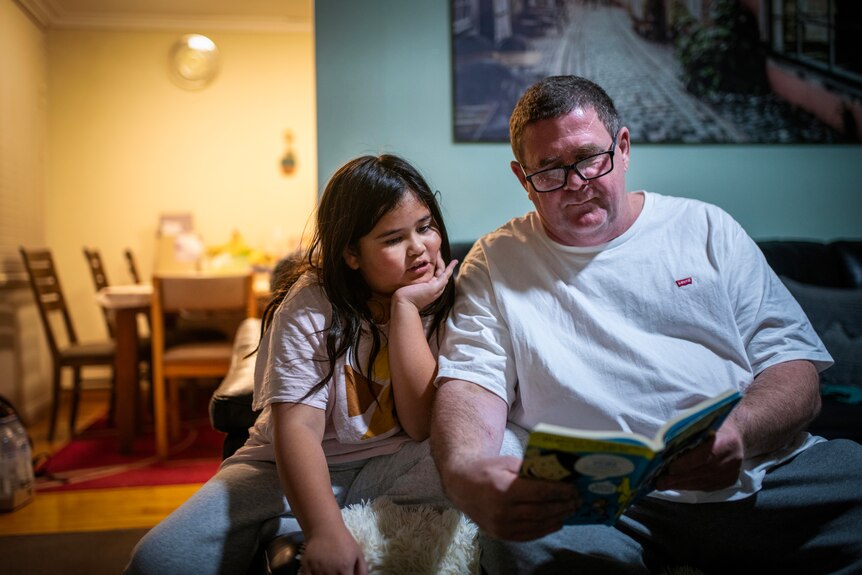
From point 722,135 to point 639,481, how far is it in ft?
7.01

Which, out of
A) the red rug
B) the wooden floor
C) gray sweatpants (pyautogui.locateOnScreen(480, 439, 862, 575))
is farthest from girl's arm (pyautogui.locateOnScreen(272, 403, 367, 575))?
the red rug

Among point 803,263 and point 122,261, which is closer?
point 803,263

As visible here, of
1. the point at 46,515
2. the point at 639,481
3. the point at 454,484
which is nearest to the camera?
the point at 639,481

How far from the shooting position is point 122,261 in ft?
16.9

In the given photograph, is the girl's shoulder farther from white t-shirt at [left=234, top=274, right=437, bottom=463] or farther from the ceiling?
the ceiling

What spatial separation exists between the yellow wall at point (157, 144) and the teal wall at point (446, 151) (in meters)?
2.61

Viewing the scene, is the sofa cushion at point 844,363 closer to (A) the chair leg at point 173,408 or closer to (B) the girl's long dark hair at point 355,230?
(B) the girl's long dark hair at point 355,230

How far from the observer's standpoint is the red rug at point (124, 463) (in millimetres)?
2844

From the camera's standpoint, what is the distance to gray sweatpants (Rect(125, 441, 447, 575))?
1.06 m

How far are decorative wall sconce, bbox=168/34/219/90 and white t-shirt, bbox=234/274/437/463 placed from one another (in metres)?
4.49

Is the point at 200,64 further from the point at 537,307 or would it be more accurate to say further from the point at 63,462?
the point at 537,307

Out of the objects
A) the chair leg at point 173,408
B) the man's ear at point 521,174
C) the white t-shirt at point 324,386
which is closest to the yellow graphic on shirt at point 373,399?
the white t-shirt at point 324,386

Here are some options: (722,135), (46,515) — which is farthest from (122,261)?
(722,135)

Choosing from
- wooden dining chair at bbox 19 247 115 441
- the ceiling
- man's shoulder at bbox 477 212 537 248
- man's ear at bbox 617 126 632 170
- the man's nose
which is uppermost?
the ceiling
